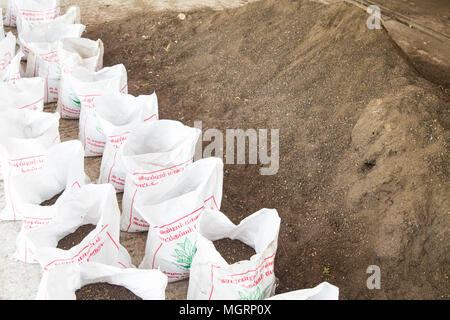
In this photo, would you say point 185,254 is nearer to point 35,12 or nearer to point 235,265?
point 235,265

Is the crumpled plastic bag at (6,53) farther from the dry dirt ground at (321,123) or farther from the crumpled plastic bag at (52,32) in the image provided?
the dry dirt ground at (321,123)

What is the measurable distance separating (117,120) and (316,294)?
1.39 metres

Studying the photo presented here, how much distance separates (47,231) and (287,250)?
98cm

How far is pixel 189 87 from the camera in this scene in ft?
10.3

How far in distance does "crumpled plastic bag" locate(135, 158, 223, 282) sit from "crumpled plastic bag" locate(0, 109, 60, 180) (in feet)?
1.90

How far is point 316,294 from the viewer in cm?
160

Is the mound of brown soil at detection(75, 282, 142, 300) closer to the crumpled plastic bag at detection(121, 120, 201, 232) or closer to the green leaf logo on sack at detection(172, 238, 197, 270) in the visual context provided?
the green leaf logo on sack at detection(172, 238, 197, 270)

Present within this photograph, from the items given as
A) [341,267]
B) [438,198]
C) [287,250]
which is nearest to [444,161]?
[438,198]

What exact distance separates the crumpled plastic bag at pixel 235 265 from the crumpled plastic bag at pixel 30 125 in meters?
0.93

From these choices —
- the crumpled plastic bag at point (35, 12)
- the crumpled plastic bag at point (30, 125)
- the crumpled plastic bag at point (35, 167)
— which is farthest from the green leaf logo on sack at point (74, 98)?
the crumpled plastic bag at point (35, 12)

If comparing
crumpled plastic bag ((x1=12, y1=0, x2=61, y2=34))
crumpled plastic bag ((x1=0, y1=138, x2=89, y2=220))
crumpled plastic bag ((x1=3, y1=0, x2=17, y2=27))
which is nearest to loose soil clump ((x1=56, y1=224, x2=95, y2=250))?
crumpled plastic bag ((x1=0, y1=138, x2=89, y2=220))

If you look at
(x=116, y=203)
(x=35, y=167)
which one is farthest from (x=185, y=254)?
(x=35, y=167)

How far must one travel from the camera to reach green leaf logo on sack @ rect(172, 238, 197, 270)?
1.95 m
